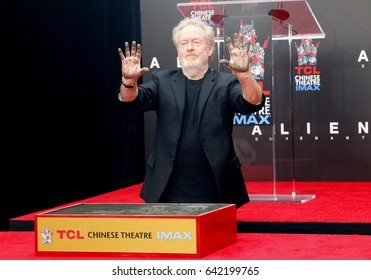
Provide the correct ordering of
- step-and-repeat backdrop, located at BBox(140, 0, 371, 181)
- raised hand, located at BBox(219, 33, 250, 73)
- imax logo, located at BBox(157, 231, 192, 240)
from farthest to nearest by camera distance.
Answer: step-and-repeat backdrop, located at BBox(140, 0, 371, 181), raised hand, located at BBox(219, 33, 250, 73), imax logo, located at BBox(157, 231, 192, 240)

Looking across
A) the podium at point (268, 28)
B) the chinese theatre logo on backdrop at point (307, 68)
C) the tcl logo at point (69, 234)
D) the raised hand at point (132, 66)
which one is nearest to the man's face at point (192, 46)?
the raised hand at point (132, 66)

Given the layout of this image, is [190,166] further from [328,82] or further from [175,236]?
[328,82]

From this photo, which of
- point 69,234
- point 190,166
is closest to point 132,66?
Answer: point 190,166

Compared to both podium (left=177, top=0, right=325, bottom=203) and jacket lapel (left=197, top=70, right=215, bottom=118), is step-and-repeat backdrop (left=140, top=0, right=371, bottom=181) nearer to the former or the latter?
podium (left=177, top=0, right=325, bottom=203)

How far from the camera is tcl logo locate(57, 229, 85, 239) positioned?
5.06ft

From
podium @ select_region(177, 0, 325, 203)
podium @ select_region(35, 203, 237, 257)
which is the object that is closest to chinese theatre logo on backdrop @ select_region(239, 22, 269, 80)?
podium @ select_region(177, 0, 325, 203)

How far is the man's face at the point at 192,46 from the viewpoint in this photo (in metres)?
2.64

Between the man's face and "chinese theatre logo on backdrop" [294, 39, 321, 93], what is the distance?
349cm

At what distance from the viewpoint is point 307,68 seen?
6.05 metres

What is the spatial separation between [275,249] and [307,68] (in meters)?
4.62

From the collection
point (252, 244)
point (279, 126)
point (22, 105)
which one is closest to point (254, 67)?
point (279, 126)

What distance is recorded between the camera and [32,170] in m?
4.68

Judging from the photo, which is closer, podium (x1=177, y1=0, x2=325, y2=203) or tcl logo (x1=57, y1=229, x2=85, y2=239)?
tcl logo (x1=57, y1=229, x2=85, y2=239)

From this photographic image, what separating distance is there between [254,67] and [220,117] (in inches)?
66.5
